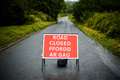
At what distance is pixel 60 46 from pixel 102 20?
89.0 feet

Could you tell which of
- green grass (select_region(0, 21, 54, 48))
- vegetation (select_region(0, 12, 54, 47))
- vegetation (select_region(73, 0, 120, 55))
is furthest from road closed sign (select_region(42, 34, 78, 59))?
vegetation (select_region(0, 12, 54, 47))

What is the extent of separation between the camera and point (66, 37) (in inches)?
539

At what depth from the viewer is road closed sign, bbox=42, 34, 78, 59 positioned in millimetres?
13500

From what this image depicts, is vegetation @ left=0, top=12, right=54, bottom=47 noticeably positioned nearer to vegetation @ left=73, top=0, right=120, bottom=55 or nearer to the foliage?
vegetation @ left=73, top=0, right=120, bottom=55

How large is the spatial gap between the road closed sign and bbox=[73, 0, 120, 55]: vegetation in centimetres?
573

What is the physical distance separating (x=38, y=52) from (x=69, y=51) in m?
6.29

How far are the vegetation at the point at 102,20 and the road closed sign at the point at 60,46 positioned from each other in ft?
18.8

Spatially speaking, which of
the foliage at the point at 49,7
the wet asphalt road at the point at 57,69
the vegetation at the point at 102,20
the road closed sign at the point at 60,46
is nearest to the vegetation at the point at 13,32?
the wet asphalt road at the point at 57,69

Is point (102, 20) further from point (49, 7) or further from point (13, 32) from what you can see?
point (49, 7)

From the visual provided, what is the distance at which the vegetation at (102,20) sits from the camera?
26406 mm

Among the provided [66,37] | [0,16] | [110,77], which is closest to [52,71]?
[66,37]

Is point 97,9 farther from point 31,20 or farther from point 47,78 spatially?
point 47,78

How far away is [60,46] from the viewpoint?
1361 centimetres

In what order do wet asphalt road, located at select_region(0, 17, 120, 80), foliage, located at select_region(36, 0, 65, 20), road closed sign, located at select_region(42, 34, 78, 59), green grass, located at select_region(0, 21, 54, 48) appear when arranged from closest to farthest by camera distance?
wet asphalt road, located at select_region(0, 17, 120, 80), road closed sign, located at select_region(42, 34, 78, 59), green grass, located at select_region(0, 21, 54, 48), foliage, located at select_region(36, 0, 65, 20)
